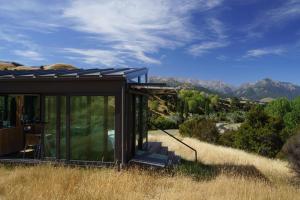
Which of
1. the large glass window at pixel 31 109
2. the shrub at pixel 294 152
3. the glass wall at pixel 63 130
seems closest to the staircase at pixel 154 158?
the glass wall at pixel 63 130

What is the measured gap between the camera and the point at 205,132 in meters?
35.1

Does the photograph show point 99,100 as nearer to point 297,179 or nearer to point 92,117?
point 92,117

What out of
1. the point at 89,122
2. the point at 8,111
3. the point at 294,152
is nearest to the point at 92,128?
the point at 89,122

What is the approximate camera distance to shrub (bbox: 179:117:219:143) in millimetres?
35188

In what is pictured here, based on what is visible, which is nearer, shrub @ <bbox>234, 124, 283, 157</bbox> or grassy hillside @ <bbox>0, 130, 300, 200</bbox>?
grassy hillside @ <bbox>0, 130, 300, 200</bbox>

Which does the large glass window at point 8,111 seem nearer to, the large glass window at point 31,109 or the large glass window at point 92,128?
the large glass window at point 31,109

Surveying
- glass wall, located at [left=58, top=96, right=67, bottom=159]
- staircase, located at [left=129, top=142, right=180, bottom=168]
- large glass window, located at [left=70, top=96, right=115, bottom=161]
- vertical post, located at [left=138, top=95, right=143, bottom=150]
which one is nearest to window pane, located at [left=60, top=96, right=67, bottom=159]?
glass wall, located at [left=58, top=96, right=67, bottom=159]

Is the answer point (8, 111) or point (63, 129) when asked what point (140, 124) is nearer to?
point (63, 129)

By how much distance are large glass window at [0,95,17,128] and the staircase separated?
5125 millimetres

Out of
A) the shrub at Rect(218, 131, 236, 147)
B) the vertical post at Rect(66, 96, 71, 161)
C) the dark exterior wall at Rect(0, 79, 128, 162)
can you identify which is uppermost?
the dark exterior wall at Rect(0, 79, 128, 162)

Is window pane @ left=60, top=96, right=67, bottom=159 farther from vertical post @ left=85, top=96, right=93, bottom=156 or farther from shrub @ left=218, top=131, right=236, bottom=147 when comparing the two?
shrub @ left=218, top=131, right=236, bottom=147

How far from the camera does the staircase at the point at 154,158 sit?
12.5 meters

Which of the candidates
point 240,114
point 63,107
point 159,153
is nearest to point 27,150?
point 63,107

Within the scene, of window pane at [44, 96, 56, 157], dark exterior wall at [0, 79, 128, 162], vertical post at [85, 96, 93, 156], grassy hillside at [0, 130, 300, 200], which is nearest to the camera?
grassy hillside at [0, 130, 300, 200]
